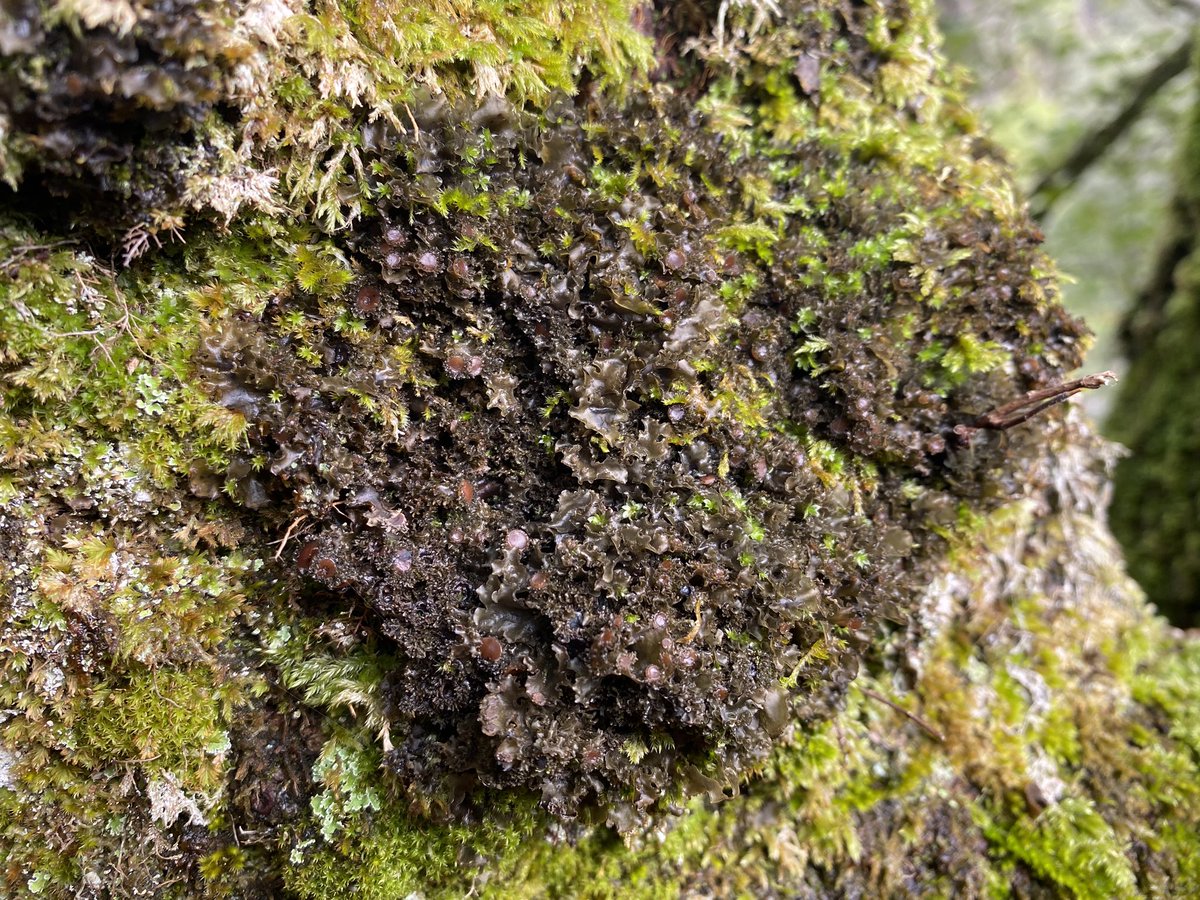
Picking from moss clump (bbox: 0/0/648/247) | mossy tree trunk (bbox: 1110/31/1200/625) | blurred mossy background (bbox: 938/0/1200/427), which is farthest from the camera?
blurred mossy background (bbox: 938/0/1200/427)

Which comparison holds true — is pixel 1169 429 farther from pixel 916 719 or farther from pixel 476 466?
pixel 476 466

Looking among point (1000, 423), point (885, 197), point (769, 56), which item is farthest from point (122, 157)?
point (1000, 423)

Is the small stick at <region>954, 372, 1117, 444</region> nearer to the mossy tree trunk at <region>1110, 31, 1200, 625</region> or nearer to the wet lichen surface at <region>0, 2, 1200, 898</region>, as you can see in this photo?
the wet lichen surface at <region>0, 2, 1200, 898</region>

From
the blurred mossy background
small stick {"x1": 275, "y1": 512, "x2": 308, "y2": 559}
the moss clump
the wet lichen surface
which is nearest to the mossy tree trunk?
the blurred mossy background

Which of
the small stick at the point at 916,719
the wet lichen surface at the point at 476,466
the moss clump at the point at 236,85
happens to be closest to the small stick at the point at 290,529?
the wet lichen surface at the point at 476,466

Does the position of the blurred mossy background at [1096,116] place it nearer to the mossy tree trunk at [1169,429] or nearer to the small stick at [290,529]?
the mossy tree trunk at [1169,429]

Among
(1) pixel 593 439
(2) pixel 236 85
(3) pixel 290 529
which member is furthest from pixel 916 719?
(2) pixel 236 85
